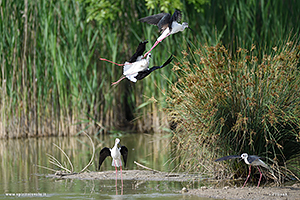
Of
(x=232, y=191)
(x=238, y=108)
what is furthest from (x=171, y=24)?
(x=232, y=191)

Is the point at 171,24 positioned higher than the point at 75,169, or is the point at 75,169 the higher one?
the point at 171,24

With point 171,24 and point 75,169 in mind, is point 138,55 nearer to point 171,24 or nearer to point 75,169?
point 171,24

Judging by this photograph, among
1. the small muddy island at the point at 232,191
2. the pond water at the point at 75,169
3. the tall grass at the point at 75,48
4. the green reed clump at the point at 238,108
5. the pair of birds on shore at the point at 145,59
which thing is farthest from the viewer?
the tall grass at the point at 75,48

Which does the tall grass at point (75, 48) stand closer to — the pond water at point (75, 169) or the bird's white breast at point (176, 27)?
the pond water at point (75, 169)

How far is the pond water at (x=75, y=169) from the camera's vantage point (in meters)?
4.36

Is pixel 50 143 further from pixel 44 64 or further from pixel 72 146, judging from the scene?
pixel 44 64

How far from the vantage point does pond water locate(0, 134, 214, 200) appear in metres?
4.36

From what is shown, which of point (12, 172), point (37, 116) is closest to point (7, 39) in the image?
point (37, 116)

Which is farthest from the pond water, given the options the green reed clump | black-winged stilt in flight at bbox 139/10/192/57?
black-winged stilt in flight at bbox 139/10/192/57

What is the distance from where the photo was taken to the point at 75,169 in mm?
5973

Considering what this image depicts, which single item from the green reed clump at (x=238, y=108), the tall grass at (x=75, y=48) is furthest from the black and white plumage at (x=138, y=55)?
the tall grass at (x=75, y=48)

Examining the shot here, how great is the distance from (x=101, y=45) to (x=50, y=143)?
7.92ft

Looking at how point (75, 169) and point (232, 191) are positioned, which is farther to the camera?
point (75, 169)

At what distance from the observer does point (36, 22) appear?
380 inches
